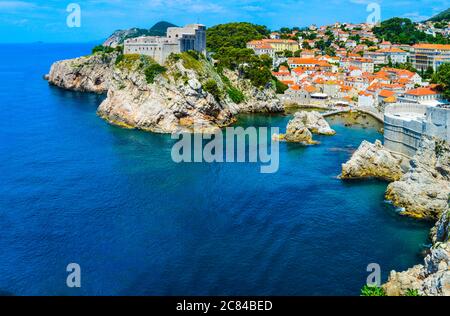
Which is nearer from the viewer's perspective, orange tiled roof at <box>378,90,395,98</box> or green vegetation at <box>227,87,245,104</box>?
orange tiled roof at <box>378,90,395,98</box>

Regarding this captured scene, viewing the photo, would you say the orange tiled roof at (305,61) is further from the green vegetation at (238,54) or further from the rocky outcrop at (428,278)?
the rocky outcrop at (428,278)

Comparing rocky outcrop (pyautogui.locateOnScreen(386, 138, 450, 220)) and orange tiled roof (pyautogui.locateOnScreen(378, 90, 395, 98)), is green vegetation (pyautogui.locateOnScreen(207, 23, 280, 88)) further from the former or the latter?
rocky outcrop (pyautogui.locateOnScreen(386, 138, 450, 220))

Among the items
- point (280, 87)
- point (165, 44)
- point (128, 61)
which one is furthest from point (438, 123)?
point (280, 87)

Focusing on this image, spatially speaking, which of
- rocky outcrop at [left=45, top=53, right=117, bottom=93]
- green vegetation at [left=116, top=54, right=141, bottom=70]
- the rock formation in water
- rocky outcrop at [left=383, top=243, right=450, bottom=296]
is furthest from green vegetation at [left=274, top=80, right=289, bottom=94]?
rocky outcrop at [left=383, top=243, right=450, bottom=296]

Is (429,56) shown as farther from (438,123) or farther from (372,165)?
(438,123)

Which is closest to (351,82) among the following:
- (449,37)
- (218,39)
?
(218,39)
